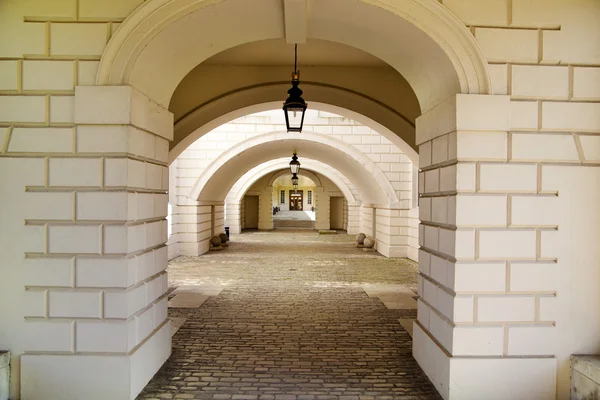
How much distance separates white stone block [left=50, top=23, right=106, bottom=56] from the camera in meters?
3.09

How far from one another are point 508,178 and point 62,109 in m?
3.84

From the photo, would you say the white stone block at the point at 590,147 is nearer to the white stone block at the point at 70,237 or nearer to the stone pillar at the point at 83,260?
the stone pillar at the point at 83,260

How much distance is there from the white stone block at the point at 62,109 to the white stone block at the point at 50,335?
1.72 m

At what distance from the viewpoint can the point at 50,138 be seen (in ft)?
10.1

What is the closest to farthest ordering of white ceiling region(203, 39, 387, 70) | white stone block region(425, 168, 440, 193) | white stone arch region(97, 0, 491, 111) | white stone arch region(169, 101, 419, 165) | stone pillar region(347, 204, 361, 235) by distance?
white stone arch region(97, 0, 491, 111)
white stone block region(425, 168, 440, 193)
white ceiling region(203, 39, 387, 70)
white stone arch region(169, 101, 419, 165)
stone pillar region(347, 204, 361, 235)

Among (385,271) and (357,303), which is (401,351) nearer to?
(357,303)

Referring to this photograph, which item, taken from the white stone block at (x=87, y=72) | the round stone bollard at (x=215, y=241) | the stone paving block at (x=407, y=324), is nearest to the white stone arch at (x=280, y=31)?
the white stone block at (x=87, y=72)

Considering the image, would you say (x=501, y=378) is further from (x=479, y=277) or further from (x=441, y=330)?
(x=479, y=277)

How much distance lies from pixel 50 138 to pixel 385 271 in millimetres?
7724

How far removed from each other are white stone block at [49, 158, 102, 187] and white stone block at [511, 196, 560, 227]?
3606 millimetres

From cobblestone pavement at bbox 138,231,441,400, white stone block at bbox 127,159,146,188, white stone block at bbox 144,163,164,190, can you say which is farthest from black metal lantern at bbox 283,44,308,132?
cobblestone pavement at bbox 138,231,441,400

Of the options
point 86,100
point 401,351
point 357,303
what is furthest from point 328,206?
point 86,100

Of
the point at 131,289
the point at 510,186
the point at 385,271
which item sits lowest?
the point at 385,271

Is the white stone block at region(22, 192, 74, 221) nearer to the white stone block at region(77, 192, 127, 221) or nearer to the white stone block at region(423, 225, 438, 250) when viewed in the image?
the white stone block at region(77, 192, 127, 221)
